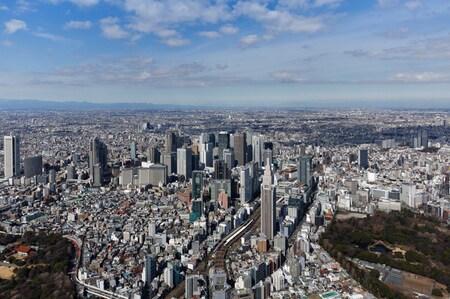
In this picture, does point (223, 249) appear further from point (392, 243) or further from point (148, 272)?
point (392, 243)

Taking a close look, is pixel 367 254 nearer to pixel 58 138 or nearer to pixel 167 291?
pixel 167 291

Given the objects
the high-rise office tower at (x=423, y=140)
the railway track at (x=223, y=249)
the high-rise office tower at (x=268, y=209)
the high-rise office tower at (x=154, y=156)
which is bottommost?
the railway track at (x=223, y=249)

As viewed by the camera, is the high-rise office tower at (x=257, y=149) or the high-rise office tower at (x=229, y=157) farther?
the high-rise office tower at (x=257, y=149)

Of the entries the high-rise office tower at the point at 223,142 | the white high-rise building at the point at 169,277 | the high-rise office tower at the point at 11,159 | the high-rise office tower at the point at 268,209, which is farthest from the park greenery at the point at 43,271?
the high-rise office tower at the point at 223,142

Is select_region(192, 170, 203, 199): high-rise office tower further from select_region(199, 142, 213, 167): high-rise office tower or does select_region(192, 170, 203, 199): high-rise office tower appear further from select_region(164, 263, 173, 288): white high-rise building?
select_region(164, 263, 173, 288): white high-rise building

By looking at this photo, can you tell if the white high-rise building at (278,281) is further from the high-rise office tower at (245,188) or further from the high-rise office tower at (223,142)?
the high-rise office tower at (223,142)
